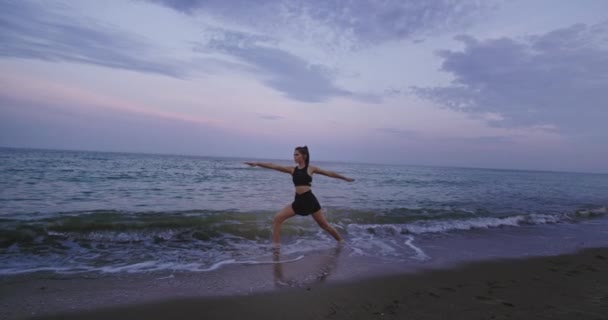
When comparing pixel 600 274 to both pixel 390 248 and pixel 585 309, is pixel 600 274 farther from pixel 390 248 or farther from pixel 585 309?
pixel 390 248

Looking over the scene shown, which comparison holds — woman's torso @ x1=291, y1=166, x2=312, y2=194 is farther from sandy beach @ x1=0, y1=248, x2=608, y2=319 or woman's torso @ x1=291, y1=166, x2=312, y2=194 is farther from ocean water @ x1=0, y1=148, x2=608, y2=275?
sandy beach @ x1=0, y1=248, x2=608, y2=319

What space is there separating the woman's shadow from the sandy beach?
0.14 ft

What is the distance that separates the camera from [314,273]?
5.45 meters

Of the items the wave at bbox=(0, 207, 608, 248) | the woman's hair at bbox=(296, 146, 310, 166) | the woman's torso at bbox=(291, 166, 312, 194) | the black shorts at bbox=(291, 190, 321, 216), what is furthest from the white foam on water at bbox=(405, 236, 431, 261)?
the woman's hair at bbox=(296, 146, 310, 166)

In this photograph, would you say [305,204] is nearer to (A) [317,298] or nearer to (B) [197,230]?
(A) [317,298]

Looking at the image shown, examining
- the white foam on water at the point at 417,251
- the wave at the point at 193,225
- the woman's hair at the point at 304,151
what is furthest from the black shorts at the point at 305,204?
the white foam on water at the point at 417,251

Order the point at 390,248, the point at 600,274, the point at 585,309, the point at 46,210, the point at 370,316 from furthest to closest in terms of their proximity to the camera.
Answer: the point at 46,210
the point at 390,248
the point at 600,274
the point at 585,309
the point at 370,316

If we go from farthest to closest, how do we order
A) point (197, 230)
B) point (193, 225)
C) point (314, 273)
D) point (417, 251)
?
point (193, 225), point (197, 230), point (417, 251), point (314, 273)

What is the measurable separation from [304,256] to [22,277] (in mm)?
4444

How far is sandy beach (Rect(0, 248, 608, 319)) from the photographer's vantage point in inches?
151

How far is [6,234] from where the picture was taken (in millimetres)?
7047

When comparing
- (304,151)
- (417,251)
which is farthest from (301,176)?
(417,251)

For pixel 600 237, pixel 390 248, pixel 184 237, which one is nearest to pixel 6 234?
→ pixel 184 237

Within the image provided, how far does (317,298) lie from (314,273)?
1.09 m
